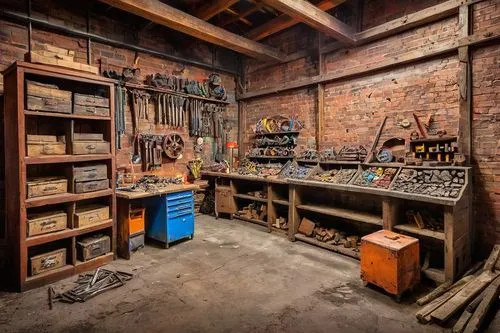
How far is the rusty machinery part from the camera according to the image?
5.22 m

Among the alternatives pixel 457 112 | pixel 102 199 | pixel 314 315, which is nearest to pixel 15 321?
pixel 102 199

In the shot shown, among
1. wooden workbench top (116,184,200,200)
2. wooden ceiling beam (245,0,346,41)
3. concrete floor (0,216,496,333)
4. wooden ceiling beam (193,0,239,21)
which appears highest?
wooden ceiling beam (245,0,346,41)

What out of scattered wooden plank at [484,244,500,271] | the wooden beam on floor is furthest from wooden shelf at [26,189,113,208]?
scattered wooden plank at [484,244,500,271]

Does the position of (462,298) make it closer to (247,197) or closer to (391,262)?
(391,262)

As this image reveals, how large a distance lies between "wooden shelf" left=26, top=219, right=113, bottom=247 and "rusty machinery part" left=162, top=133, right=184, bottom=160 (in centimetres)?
196

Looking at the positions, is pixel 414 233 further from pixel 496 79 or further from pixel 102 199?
pixel 102 199

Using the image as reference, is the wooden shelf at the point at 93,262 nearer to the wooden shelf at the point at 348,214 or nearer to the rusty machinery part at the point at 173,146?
→ the rusty machinery part at the point at 173,146

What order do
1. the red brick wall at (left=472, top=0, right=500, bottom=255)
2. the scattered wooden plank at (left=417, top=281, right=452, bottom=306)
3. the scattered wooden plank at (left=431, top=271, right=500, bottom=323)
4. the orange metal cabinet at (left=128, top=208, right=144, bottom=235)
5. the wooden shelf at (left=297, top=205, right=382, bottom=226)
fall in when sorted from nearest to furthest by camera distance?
the scattered wooden plank at (left=431, top=271, right=500, bottom=323)
the scattered wooden plank at (left=417, top=281, right=452, bottom=306)
the red brick wall at (left=472, top=0, right=500, bottom=255)
the wooden shelf at (left=297, top=205, right=382, bottom=226)
the orange metal cabinet at (left=128, top=208, right=144, bottom=235)

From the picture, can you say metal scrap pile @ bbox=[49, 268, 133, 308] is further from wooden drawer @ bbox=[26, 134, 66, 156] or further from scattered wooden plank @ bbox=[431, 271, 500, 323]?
scattered wooden plank @ bbox=[431, 271, 500, 323]

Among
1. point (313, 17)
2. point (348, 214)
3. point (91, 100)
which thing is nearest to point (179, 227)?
point (91, 100)

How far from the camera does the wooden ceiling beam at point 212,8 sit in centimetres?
407

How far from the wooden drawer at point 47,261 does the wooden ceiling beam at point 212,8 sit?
3807mm

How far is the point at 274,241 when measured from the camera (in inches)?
172

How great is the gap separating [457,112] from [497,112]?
15.5 inches
